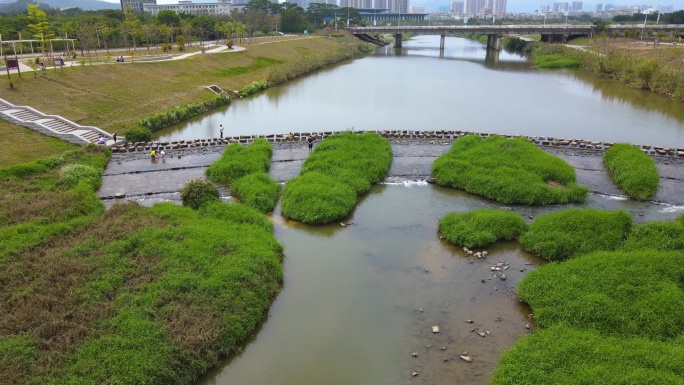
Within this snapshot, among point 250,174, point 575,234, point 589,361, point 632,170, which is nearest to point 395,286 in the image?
point 589,361

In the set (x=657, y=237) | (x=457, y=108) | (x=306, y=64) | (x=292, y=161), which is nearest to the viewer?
(x=657, y=237)

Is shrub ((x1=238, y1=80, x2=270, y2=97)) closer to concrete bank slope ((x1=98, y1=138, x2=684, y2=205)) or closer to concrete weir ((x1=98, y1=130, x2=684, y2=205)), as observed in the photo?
concrete weir ((x1=98, y1=130, x2=684, y2=205))

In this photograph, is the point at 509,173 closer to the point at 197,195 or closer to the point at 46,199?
the point at 197,195

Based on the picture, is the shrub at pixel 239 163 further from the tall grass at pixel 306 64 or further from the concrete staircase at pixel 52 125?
the tall grass at pixel 306 64

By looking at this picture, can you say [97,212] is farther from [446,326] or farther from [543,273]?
[543,273]

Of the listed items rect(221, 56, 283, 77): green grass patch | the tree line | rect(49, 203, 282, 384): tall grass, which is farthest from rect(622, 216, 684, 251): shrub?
rect(221, 56, 283, 77): green grass patch

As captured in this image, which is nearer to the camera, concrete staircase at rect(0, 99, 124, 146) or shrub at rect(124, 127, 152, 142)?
concrete staircase at rect(0, 99, 124, 146)

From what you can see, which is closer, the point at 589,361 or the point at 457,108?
the point at 589,361
